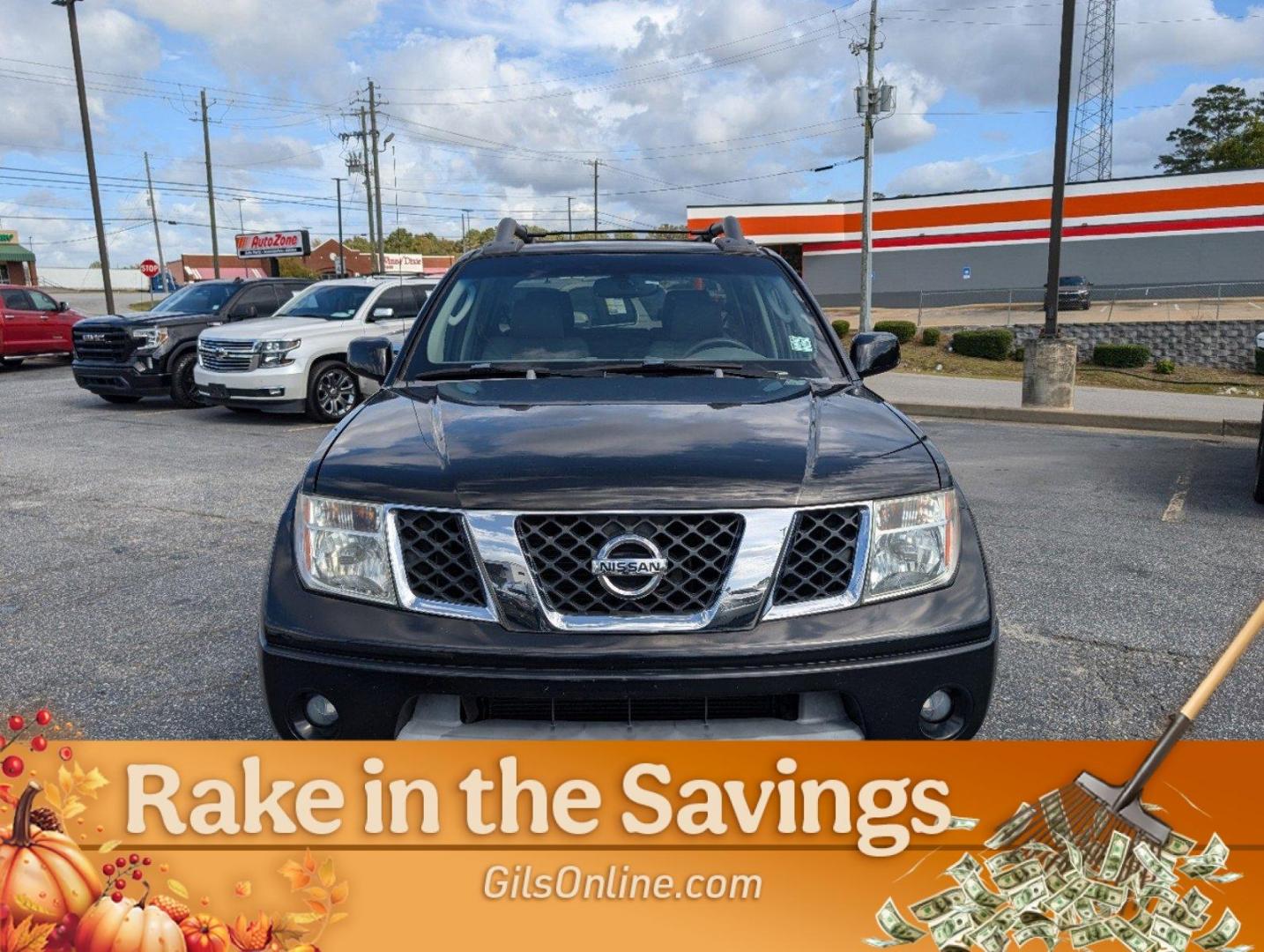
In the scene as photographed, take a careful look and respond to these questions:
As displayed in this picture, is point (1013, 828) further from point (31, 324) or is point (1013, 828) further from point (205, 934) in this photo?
point (31, 324)

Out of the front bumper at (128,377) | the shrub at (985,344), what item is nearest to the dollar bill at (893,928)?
the front bumper at (128,377)

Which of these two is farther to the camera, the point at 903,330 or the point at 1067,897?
the point at 903,330

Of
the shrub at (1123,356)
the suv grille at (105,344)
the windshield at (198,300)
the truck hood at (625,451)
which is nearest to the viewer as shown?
the truck hood at (625,451)

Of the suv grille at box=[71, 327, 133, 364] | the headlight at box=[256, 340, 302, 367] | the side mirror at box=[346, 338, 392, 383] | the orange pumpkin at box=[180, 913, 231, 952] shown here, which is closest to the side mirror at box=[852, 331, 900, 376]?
the side mirror at box=[346, 338, 392, 383]

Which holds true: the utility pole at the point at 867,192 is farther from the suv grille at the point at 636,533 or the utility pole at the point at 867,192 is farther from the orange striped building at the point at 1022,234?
the suv grille at the point at 636,533

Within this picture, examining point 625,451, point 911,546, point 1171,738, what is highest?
point 625,451

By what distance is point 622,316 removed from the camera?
12.6ft

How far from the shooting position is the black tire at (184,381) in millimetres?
14203

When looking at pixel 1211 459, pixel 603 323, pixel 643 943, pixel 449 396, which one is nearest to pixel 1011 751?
pixel 643 943

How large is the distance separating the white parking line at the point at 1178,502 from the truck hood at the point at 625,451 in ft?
16.1

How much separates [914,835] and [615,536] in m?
0.84

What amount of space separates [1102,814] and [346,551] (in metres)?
1.67

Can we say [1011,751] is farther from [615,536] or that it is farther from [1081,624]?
[1081,624]

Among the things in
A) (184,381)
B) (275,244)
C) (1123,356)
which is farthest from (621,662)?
(275,244)
